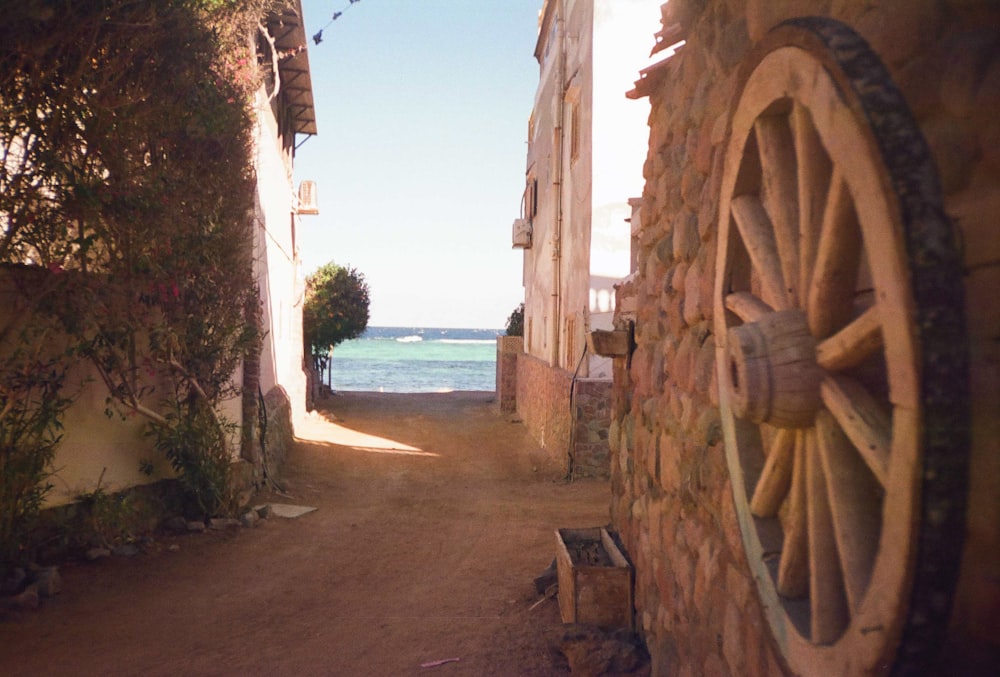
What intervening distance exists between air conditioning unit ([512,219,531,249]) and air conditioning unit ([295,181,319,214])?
5.17 meters

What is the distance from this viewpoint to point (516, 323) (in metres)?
25.2

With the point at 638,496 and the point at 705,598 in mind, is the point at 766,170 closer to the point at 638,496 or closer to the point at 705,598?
the point at 705,598

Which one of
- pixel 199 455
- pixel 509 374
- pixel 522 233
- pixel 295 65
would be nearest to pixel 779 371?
pixel 199 455

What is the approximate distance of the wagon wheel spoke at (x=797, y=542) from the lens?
193 centimetres

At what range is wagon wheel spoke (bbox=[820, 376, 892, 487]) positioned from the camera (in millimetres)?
1458

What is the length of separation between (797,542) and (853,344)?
66 cm

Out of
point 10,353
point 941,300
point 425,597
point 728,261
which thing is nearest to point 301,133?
point 10,353

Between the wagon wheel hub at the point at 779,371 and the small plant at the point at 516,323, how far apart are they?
22964mm

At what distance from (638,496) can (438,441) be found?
12.0 m

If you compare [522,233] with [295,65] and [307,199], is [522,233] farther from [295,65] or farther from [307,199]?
[295,65]

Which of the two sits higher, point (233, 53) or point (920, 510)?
point (233, 53)

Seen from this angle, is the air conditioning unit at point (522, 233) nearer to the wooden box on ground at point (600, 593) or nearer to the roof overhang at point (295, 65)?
the roof overhang at point (295, 65)

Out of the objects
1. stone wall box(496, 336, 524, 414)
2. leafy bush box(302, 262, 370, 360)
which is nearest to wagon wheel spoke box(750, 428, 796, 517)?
stone wall box(496, 336, 524, 414)

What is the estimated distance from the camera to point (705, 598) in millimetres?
2859
